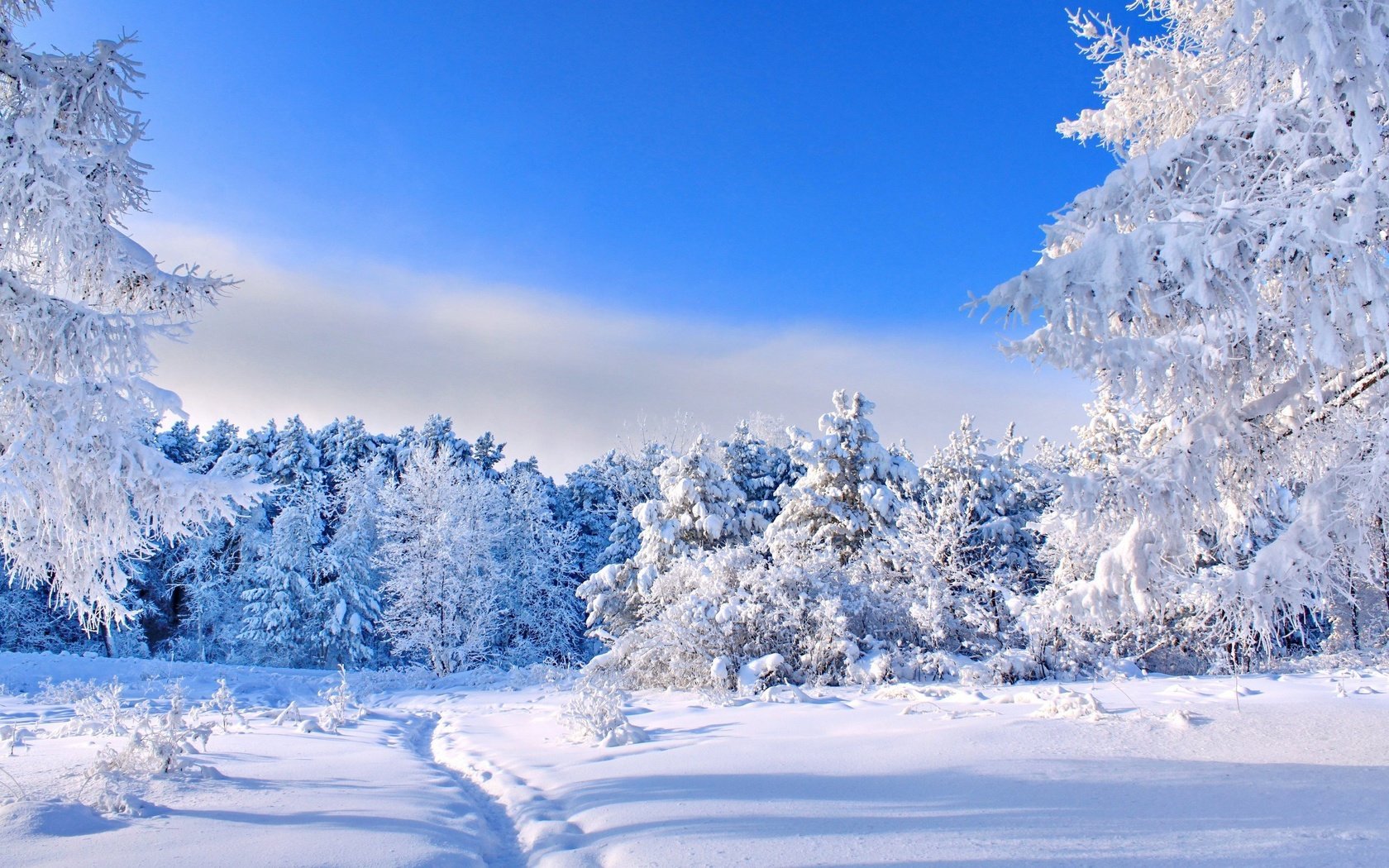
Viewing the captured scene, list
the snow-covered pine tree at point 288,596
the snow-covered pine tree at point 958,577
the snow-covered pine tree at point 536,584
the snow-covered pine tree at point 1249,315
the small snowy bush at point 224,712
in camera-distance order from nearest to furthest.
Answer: the snow-covered pine tree at point 1249,315, the small snowy bush at point 224,712, the snow-covered pine tree at point 958,577, the snow-covered pine tree at point 288,596, the snow-covered pine tree at point 536,584

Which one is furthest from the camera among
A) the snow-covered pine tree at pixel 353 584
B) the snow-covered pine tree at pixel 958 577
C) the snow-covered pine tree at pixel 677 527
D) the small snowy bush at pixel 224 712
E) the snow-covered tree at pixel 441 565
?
the snow-covered pine tree at pixel 353 584

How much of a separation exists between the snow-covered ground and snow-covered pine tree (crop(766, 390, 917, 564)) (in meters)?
11.4

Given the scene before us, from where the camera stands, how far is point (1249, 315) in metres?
4.28

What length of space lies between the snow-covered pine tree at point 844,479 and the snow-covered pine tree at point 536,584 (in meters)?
13.2

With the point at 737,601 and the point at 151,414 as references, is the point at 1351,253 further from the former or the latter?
the point at 737,601

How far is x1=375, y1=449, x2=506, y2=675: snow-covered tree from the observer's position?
970 inches

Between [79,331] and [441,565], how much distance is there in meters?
20.2

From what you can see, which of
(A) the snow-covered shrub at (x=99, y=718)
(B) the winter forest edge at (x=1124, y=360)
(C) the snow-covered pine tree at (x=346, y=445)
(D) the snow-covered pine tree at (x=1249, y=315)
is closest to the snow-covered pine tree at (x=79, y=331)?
(B) the winter forest edge at (x=1124, y=360)

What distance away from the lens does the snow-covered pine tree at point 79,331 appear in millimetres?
5629

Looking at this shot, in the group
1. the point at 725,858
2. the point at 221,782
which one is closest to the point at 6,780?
the point at 221,782

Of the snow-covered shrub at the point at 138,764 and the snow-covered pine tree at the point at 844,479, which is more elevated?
the snow-covered pine tree at the point at 844,479

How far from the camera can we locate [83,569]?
6359mm

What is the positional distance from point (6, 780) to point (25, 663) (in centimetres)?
1516

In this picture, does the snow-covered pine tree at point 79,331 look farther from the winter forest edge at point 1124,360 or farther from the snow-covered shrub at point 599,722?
the snow-covered shrub at point 599,722
